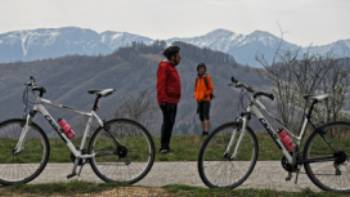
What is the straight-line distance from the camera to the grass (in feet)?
21.7

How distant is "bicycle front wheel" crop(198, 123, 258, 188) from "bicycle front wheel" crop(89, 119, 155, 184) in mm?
937

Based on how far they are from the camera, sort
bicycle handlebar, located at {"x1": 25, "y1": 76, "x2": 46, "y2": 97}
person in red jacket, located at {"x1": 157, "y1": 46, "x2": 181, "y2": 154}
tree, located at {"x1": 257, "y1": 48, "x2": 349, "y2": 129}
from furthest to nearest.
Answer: tree, located at {"x1": 257, "y1": 48, "x2": 349, "y2": 129} < person in red jacket, located at {"x1": 157, "y1": 46, "x2": 181, "y2": 154} < bicycle handlebar, located at {"x1": 25, "y1": 76, "x2": 46, "y2": 97}

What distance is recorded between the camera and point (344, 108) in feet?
59.3

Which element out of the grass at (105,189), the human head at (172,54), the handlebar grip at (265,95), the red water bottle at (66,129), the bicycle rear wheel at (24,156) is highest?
the human head at (172,54)

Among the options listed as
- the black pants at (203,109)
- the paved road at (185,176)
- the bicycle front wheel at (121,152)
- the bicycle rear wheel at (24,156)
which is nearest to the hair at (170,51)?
the paved road at (185,176)

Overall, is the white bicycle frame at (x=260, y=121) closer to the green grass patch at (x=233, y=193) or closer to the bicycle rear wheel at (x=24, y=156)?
the green grass patch at (x=233, y=193)

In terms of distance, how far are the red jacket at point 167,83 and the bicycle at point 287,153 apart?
4.06 metres

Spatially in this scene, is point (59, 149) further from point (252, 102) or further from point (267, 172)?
point (252, 102)

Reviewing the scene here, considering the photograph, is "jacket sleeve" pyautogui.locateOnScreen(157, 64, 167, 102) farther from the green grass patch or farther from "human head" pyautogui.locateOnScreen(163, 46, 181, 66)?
the green grass patch

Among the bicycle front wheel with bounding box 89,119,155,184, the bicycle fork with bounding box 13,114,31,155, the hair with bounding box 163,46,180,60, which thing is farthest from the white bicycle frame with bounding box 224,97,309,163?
the hair with bounding box 163,46,180,60

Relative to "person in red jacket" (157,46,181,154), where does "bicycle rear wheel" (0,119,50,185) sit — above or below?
below

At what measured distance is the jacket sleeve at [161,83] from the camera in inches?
439

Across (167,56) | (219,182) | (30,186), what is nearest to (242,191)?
(219,182)

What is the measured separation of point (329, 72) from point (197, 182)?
11477 millimetres
